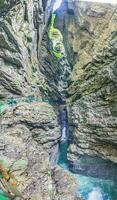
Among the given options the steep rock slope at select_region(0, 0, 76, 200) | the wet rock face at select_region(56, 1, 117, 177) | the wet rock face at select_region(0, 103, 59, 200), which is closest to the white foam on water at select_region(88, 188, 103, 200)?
the wet rock face at select_region(56, 1, 117, 177)

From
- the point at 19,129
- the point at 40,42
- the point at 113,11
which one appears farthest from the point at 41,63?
the point at 19,129

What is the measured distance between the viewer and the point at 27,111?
1620 centimetres

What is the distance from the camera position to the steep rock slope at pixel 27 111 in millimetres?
12914

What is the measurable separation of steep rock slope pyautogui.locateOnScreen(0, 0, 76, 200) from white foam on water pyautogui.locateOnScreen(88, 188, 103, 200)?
1.99 meters

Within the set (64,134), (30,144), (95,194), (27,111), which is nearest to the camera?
(30,144)

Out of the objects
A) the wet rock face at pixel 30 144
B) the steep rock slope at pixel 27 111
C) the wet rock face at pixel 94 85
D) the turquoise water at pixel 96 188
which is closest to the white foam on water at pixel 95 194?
the turquoise water at pixel 96 188

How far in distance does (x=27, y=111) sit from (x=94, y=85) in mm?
4357

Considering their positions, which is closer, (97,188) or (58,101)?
(97,188)

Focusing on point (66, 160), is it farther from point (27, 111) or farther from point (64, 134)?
point (27, 111)

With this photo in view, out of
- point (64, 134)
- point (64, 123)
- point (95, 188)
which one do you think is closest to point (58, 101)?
point (64, 123)

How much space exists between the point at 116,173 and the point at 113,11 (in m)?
10.6

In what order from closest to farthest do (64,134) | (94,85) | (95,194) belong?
Answer: 1. (95,194)
2. (94,85)
3. (64,134)

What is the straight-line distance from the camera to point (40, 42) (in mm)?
22750

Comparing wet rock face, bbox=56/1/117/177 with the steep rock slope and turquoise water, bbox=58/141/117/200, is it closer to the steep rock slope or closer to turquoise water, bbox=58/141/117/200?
turquoise water, bbox=58/141/117/200
